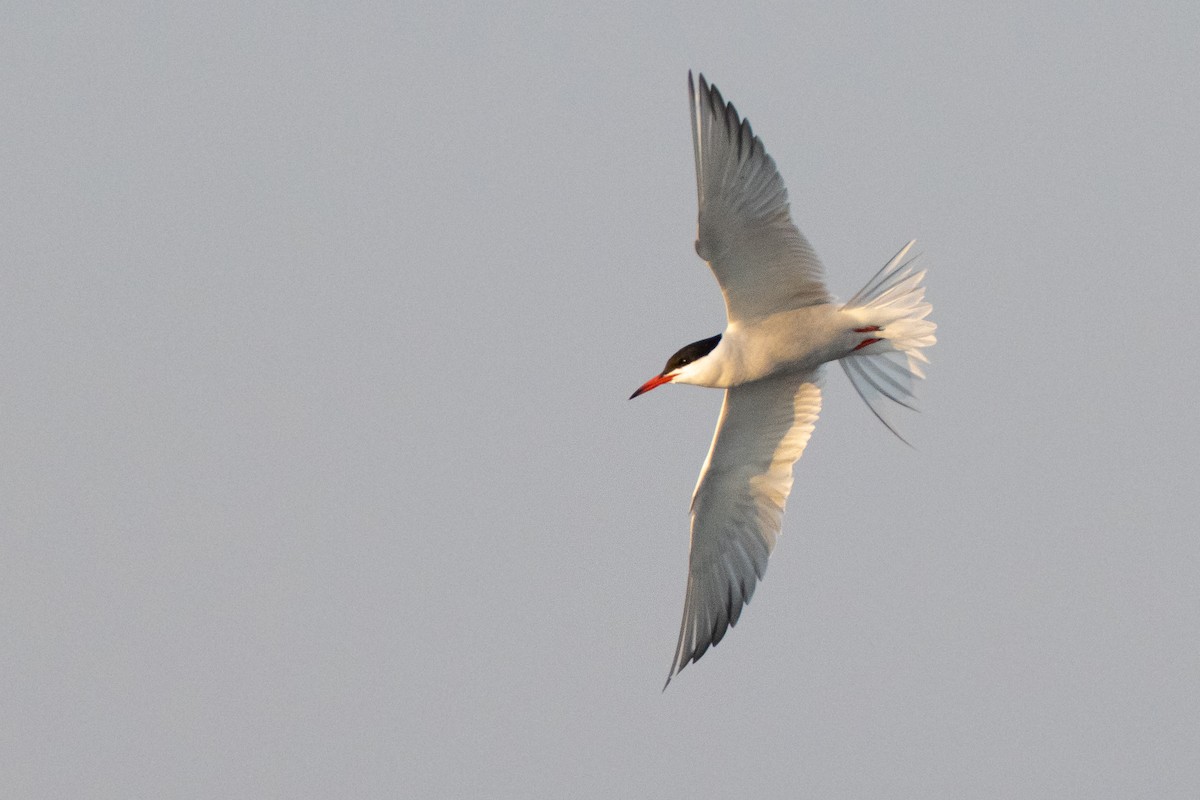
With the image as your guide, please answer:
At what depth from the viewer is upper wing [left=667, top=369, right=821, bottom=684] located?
1086cm

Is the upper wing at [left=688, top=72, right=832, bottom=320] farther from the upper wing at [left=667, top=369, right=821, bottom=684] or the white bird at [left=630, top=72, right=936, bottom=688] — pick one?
the upper wing at [left=667, top=369, right=821, bottom=684]

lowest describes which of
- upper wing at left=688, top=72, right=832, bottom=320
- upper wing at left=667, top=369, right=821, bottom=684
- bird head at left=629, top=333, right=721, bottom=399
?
upper wing at left=667, top=369, right=821, bottom=684

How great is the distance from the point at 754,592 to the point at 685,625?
1.74 ft

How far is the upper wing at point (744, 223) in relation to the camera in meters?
9.14

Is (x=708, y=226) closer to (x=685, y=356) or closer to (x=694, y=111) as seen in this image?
(x=694, y=111)

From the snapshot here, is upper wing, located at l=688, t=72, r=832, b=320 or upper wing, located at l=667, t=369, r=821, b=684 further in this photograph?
upper wing, located at l=667, t=369, r=821, b=684

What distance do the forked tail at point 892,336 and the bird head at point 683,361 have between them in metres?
0.94

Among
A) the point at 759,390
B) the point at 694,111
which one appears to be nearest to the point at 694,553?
the point at 759,390

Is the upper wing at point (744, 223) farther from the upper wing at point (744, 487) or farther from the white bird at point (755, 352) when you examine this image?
the upper wing at point (744, 487)

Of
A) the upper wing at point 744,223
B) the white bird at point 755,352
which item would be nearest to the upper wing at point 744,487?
the white bird at point 755,352

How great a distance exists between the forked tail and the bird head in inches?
37.0

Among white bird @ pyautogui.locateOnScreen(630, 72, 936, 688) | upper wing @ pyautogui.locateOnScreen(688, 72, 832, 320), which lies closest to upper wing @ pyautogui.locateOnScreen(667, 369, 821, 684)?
white bird @ pyautogui.locateOnScreen(630, 72, 936, 688)

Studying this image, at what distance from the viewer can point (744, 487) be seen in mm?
11047

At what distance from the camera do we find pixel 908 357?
33.9ft
